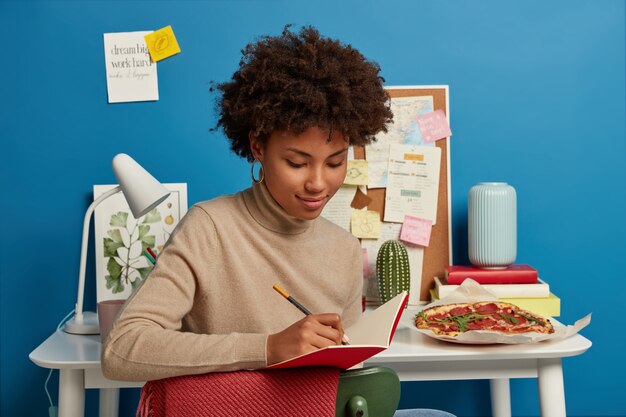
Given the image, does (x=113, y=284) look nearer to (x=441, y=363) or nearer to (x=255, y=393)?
(x=441, y=363)

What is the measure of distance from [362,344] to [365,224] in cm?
96

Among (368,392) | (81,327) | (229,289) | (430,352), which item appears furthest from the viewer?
(81,327)

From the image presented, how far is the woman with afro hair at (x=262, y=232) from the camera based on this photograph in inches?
47.9

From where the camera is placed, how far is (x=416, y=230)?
86.8 inches

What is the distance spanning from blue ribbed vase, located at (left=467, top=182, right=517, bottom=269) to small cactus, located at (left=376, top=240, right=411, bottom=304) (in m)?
0.20

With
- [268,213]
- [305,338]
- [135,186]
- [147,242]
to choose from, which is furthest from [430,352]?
[147,242]

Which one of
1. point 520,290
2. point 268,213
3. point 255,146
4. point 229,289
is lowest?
point 520,290

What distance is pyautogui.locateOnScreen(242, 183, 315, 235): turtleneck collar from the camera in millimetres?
Result: 1426

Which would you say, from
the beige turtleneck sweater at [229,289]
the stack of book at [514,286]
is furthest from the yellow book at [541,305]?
the beige turtleneck sweater at [229,289]

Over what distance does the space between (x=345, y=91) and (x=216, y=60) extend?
0.91m

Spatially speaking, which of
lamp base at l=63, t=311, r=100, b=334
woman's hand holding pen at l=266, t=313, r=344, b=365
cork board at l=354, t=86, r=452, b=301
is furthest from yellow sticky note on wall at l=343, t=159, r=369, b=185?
woman's hand holding pen at l=266, t=313, r=344, b=365

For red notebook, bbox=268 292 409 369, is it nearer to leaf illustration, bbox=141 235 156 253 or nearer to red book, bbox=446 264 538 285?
red book, bbox=446 264 538 285

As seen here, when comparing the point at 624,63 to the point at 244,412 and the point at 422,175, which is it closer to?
the point at 422,175

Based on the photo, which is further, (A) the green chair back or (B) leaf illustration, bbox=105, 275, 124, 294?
(B) leaf illustration, bbox=105, 275, 124, 294
